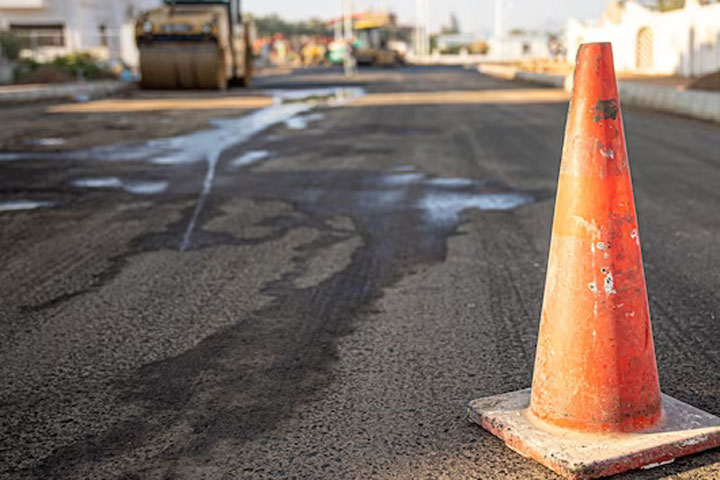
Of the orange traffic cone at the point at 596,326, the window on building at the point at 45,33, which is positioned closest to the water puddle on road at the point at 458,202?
the orange traffic cone at the point at 596,326

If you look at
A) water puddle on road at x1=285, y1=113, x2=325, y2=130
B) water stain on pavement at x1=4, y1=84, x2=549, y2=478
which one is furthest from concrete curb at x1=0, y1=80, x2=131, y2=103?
water stain on pavement at x1=4, y1=84, x2=549, y2=478

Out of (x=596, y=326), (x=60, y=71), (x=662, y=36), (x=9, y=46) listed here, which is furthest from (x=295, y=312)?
(x=9, y=46)

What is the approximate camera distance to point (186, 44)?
24.3 meters

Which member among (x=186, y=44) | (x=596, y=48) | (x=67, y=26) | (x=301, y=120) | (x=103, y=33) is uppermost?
(x=67, y=26)

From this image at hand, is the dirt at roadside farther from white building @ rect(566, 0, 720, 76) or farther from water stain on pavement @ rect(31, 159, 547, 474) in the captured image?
water stain on pavement @ rect(31, 159, 547, 474)

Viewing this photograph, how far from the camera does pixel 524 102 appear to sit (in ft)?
67.1

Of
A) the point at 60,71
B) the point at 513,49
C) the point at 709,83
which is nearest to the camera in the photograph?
the point at 709,83

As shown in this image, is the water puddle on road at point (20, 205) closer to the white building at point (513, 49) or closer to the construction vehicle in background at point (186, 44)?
the construction vehicle in background at point (186, 44)

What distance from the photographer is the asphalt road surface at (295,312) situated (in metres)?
2.78

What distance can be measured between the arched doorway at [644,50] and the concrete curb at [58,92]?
19.9 metres

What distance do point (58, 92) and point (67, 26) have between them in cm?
2485

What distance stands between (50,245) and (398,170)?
4.26 metres

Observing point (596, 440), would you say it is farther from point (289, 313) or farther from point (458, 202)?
point (458, 202)

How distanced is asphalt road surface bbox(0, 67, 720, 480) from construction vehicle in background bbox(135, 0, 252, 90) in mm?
15385
